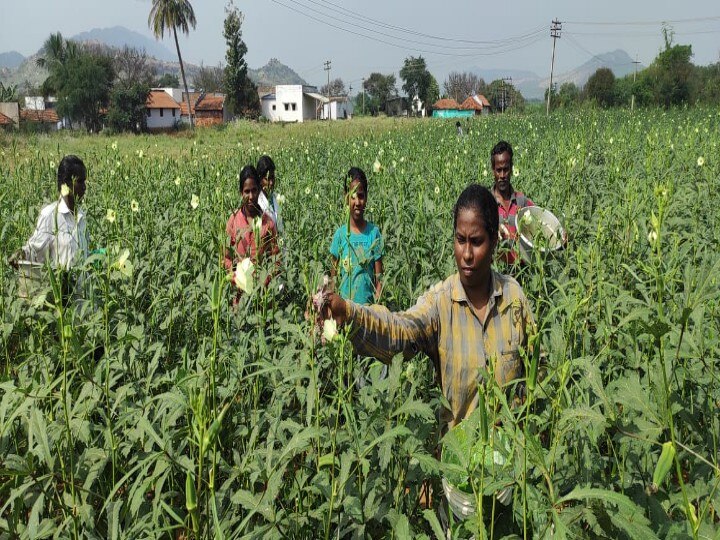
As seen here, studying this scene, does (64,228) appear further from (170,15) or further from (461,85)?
(461,85)

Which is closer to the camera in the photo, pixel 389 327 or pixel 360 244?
pixel 389 327

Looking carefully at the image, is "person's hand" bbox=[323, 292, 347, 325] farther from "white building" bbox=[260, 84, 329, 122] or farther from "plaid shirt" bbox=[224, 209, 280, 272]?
"white building" bbox=[260, 84, 329, 122]

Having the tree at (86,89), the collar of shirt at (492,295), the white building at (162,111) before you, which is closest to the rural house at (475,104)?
the white building at (162,111)

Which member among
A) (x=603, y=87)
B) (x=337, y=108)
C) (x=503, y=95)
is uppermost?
(x=503, y=95)

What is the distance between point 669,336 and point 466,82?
4325 inches

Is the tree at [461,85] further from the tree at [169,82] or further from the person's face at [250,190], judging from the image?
the person's face at [250,190]

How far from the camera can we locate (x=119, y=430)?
202cm

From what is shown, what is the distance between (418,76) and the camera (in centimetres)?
8000

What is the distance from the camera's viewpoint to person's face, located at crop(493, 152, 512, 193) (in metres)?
3.96

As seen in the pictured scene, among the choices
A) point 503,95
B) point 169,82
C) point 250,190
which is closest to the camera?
point 250,190

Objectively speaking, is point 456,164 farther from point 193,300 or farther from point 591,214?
point 193,300

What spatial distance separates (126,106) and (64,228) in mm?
44113

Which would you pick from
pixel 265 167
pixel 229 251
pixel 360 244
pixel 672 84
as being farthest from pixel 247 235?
pixel 672 84

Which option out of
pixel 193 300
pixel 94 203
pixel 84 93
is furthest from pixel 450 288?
pixel 84 93
